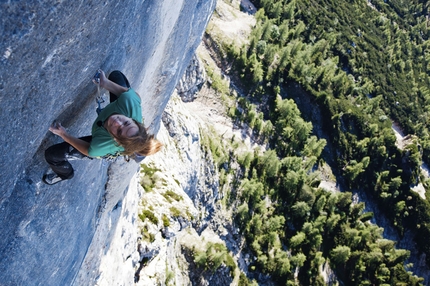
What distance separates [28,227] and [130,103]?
Result: 4197 mm

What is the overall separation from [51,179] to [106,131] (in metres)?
2.47

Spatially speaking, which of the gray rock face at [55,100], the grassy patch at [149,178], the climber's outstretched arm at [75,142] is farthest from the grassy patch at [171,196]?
→ the climber's outstretched arm at [75,142]

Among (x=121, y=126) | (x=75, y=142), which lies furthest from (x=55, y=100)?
(x=121, y=126)

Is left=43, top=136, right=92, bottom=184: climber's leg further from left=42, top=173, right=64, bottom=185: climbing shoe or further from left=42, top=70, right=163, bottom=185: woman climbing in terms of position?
left=42, top=173, right=64, bottom=185: climbing shoe

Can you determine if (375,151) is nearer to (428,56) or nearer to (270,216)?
(270,216)

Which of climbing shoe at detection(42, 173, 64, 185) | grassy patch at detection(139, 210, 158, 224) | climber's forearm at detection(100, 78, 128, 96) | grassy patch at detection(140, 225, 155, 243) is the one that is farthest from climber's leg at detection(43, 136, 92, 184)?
A: grassy patch at detection(139, 210, 158, 224)

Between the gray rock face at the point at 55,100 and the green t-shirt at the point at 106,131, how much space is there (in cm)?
112

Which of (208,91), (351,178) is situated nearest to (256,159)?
(208,91)

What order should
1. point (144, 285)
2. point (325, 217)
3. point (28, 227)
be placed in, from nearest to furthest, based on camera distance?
point (28, 227), point (144, 285), point (325, 217)

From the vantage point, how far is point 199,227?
48.8 m

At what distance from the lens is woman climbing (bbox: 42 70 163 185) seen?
675 cm

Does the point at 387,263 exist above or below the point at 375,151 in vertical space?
below

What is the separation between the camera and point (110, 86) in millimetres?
8820

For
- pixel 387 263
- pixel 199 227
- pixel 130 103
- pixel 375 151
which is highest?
pixel 130 103
